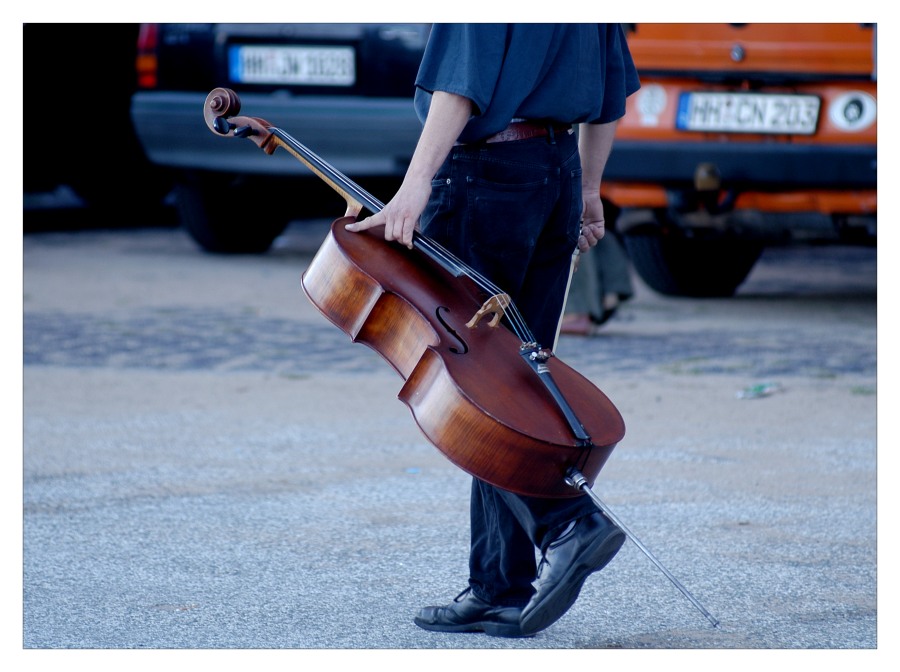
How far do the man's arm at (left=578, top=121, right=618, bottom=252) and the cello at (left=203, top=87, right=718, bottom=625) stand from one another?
0.40 metres

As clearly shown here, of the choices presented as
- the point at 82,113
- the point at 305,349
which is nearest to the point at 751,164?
the point at 305,349

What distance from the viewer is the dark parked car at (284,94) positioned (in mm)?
7680

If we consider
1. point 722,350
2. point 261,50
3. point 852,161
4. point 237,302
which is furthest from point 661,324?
point 261,50

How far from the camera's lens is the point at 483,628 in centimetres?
292

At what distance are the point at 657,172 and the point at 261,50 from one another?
251 cm

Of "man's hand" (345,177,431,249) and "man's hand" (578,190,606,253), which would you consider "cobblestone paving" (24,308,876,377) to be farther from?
"man's hand" (345,177,431,249)

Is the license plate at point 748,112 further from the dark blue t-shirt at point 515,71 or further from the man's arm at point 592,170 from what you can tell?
the dark blue t-shirt at point 515,71

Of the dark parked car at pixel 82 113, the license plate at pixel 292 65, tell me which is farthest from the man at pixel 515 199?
the dark parked car at pixel 82 113

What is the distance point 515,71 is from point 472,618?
1.10 meters

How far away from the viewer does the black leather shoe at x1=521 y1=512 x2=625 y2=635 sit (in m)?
2.72

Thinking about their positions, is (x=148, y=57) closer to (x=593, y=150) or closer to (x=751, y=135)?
(x=751, y=135)

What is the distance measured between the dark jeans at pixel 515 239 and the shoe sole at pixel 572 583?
0.08m

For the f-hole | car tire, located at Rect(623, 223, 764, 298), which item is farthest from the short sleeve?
car tire, located at Rect(623, 223, 764, 298)

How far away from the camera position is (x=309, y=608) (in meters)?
3.05
